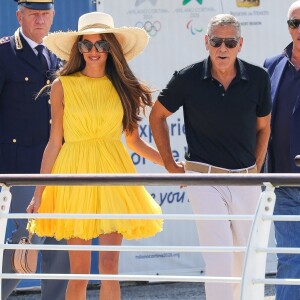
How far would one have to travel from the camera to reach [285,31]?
28.9ft

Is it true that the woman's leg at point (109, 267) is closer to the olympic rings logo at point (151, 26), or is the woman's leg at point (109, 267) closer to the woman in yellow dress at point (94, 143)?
the woman in yellow dress at point (94, 143)

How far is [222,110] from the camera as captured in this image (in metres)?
6.10

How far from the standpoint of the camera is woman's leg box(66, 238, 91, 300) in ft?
19.8

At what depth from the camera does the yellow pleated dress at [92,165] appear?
609 cm

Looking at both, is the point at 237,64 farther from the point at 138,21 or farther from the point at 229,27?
the point at 138,21

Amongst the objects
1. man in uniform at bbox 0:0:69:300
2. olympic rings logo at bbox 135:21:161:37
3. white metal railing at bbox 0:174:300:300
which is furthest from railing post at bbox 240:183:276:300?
olympic rings logo at bbox 135:21:161:37

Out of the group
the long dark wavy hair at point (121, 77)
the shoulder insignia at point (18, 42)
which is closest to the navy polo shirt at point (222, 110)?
the long dark wavy hair at point (121, 77)

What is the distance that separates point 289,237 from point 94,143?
138 cm

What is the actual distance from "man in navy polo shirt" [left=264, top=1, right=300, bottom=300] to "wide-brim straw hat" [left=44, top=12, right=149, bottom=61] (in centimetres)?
88

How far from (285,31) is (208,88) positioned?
2848 millimetres

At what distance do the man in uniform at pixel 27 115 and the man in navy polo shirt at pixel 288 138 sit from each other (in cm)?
143

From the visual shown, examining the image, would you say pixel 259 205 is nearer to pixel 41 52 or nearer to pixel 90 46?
pixel 90 46

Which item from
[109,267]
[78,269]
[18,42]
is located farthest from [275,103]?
[18,42]

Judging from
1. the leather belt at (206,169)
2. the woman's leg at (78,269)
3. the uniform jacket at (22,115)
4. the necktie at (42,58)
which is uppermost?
the necktie at (42,58)
